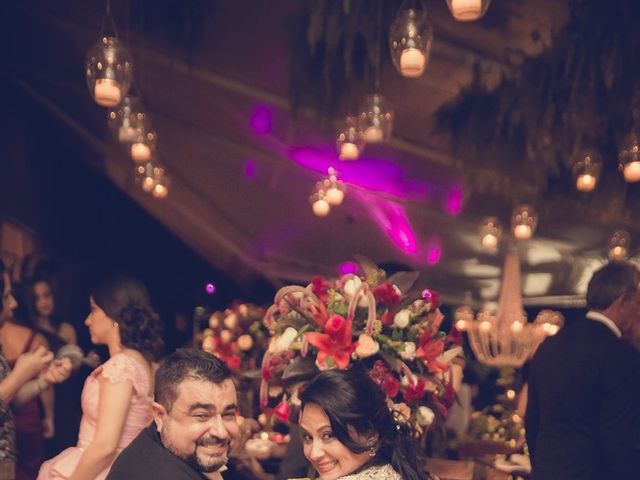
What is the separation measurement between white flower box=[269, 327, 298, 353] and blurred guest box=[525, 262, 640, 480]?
123 cm

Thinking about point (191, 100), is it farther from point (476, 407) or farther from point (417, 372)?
point (417, 372)

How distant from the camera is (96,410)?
3756mm

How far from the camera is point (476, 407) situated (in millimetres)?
7062

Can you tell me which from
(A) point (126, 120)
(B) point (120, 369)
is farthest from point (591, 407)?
(A) point (126, 120)

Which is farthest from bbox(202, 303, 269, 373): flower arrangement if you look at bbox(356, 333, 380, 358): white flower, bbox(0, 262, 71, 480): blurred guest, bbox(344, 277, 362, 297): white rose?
bbox(356, 333, 380, 358): white flower

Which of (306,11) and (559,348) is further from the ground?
(306,11)

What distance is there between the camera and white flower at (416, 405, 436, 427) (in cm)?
321

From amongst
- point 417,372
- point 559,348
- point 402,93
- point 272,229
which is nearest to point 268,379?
point 417,372

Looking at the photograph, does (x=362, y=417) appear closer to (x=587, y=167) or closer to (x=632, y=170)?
(x=632, y=170)

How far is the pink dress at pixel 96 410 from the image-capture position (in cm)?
366

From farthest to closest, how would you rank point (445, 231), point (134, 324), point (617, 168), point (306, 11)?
point (445, 231), point (617, 168), point (306, 11), point (134, 324)

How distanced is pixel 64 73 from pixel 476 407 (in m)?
4.24

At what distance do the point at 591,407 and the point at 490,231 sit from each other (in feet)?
14.6

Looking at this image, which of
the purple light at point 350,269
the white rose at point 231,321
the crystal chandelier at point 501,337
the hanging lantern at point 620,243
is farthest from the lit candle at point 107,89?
the hanging lantern at point 620,243
